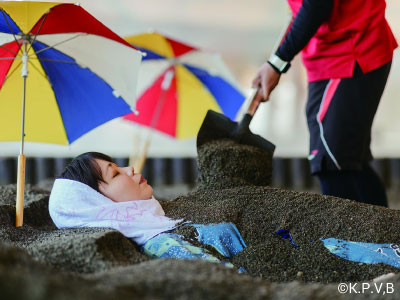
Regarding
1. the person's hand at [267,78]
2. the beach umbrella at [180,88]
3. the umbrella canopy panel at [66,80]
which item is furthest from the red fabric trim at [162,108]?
the person's hand at [267,78]

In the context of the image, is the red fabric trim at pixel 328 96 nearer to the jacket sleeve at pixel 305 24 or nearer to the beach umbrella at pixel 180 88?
the jacket sleeve at pixel 305 24

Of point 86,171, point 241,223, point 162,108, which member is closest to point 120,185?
point 86,171

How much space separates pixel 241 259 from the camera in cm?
124

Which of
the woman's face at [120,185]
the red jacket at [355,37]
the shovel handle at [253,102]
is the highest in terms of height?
the red jacket at [355,37]

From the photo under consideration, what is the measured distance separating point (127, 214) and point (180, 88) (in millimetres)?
1812

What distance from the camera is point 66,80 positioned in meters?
1.87

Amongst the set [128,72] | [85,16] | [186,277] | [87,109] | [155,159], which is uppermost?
[85,16]

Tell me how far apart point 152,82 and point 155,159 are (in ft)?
Result: 3.62

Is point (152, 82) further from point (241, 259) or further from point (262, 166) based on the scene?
point (241, 259)

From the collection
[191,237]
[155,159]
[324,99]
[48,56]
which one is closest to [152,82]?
[155,159]

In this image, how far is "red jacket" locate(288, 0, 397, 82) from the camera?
1617 mm

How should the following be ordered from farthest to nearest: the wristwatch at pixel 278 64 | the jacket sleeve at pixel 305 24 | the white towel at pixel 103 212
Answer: the wristwatch at pixel 278 64 < the jacket sleeve at pixel 305 24 < the white towel at pixel 103 212

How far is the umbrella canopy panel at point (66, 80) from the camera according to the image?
1771 millimetres

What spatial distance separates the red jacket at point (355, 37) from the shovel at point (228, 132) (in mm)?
275
